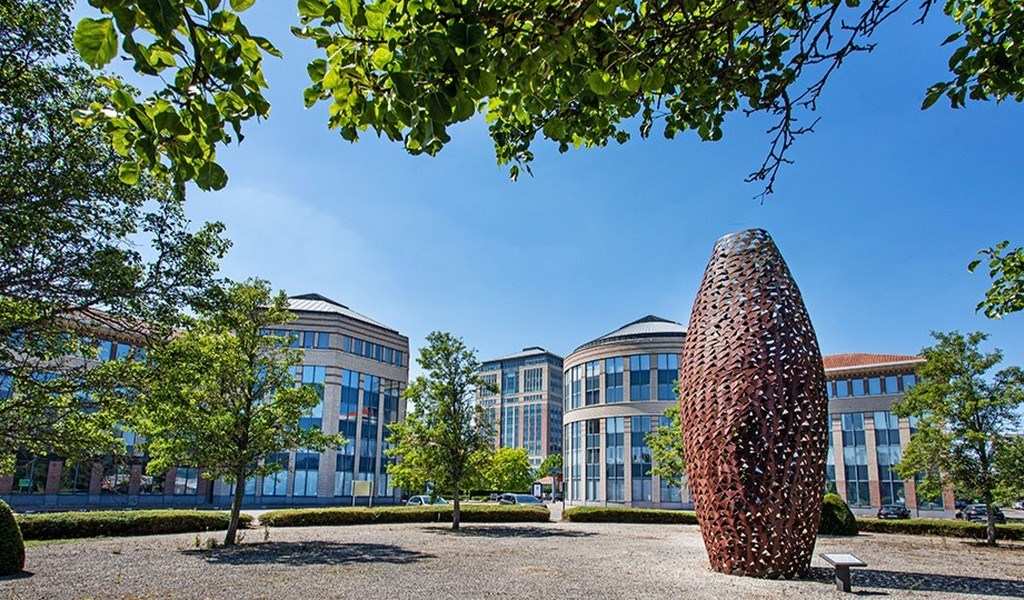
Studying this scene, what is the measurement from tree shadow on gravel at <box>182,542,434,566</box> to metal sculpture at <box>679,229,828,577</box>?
724 cm

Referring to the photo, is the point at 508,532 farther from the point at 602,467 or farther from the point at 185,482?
the point at 185,482

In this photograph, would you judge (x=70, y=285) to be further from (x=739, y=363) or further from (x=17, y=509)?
(x=17, y=509)

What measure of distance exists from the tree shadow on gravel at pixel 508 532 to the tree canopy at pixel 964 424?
47.9 ft

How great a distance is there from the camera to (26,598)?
9742mm

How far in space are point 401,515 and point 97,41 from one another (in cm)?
2809

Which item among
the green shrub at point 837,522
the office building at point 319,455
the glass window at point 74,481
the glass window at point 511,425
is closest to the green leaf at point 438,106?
the green shrub at point 837,522

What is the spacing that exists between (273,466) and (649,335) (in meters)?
35.5

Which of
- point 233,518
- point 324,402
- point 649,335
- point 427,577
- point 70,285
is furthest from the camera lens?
point 649,335

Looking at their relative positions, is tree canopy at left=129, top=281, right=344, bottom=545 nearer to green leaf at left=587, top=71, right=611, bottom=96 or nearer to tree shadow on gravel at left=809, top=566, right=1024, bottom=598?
tree shadow on gravel at left=809, top=566, right=1024, bottom=598

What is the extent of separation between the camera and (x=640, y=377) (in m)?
48.3

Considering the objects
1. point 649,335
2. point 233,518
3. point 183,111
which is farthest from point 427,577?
point 649,335

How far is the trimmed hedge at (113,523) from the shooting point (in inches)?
717

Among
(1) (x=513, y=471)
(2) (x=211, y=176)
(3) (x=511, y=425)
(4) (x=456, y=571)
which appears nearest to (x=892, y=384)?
(1) (x=513, y=471)

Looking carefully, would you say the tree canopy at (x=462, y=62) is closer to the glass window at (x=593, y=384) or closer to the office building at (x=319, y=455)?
the office building at (x=319, y=455)
